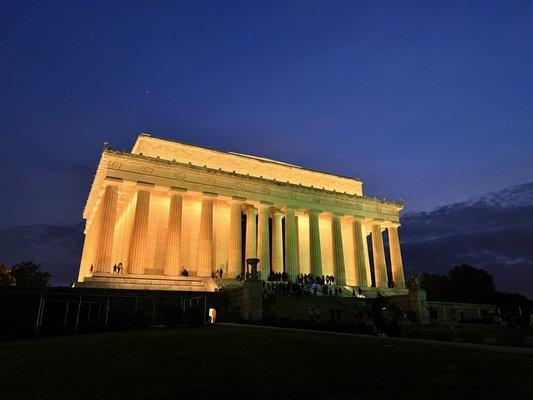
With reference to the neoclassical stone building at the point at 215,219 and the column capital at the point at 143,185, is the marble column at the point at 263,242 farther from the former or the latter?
the column capital at the point at 143,185

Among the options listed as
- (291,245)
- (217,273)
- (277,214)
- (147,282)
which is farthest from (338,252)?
(147,282)

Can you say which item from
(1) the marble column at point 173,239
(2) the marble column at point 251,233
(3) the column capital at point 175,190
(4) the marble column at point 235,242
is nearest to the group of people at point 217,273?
(4) the marble column at point 235,242

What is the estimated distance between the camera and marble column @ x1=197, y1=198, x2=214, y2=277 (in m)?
44.1

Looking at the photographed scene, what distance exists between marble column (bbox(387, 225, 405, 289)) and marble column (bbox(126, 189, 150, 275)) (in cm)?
3489

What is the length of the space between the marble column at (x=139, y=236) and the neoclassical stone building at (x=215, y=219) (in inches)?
3.9

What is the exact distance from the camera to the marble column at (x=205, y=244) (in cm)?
4409

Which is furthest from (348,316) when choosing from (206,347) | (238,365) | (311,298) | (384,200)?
(384,200)

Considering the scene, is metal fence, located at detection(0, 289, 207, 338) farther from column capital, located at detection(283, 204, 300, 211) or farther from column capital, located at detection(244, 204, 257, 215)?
column capital, located at detection(283, 204, 300, 211)

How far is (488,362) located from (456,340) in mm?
9437

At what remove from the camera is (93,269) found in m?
40.7

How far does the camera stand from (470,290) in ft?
224

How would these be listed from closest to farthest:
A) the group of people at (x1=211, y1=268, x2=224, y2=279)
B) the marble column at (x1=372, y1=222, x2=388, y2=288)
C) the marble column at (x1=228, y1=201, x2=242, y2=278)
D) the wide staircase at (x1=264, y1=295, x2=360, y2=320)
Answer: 1. the wide staircase at (x1=264, y1=295, x2=360, y2=320)
2. the group of people at (x1=211, y1=268, x2=224, y2=279)
3. the marble column at (x1=228, y1=201, x2=242, y2=278)
4. the marble column at (x1=372, y1=222, x2=388, y2=288)

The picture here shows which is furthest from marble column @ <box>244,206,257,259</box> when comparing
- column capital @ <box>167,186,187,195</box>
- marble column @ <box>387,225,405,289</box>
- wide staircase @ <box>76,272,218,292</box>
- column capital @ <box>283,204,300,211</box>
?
marble column @ <box>387,225,405,289</box>

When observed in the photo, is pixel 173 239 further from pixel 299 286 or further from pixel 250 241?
pixel 299 286
